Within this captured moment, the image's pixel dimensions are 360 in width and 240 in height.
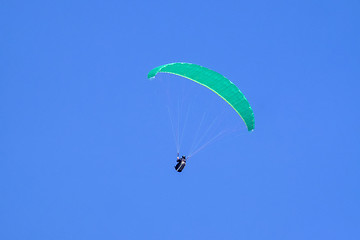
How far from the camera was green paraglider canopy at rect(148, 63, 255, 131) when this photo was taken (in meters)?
29.5

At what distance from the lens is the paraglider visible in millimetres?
29484

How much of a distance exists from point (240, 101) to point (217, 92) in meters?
1.37

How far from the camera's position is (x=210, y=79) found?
30.0m

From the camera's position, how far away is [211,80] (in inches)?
1180

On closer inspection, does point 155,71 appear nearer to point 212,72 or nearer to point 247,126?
point 212,72

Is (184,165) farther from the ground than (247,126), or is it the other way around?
(247,126)

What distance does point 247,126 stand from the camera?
31938 mm

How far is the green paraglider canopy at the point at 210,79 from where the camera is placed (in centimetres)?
2950

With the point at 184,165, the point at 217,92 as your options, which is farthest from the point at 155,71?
the point at 184,165

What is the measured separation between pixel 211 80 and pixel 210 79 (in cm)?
8

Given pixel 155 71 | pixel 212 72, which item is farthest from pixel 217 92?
pixel 155 71

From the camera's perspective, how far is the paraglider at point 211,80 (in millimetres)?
29484

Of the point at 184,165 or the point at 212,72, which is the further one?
the point at 184,165

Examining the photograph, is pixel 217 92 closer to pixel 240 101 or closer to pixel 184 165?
pixel 240 101
